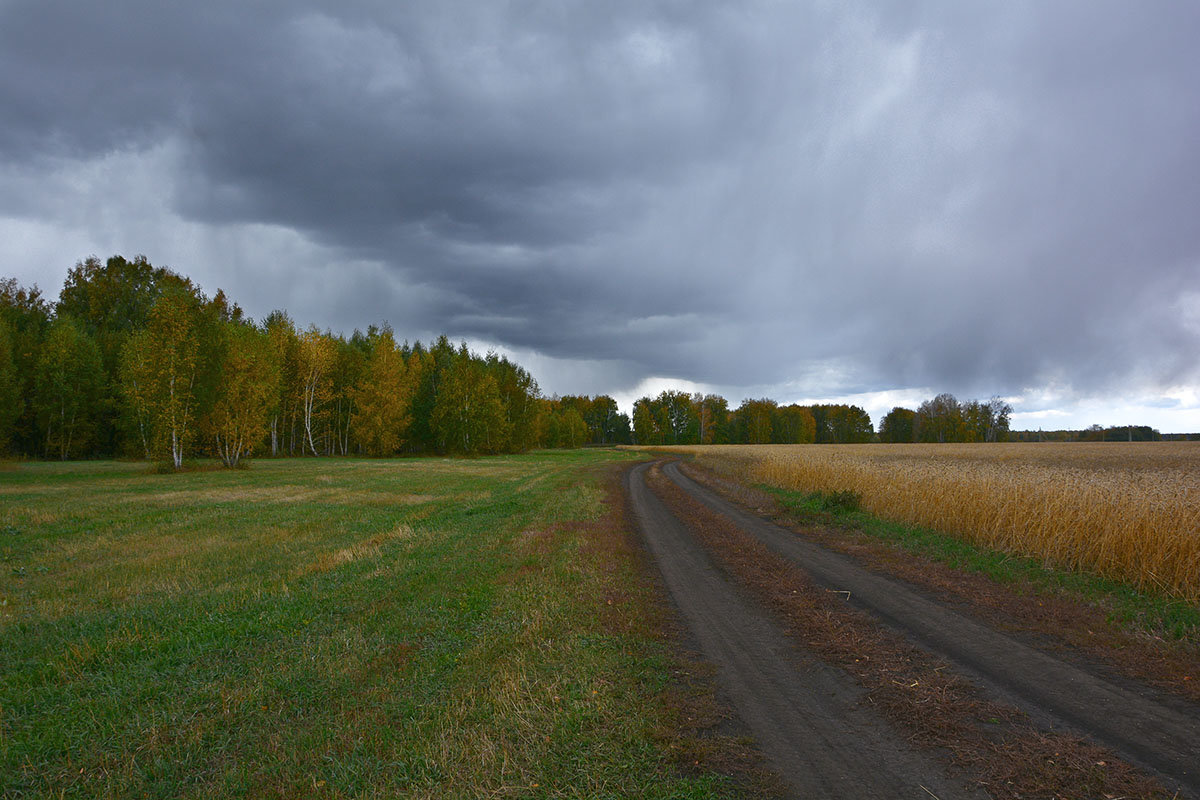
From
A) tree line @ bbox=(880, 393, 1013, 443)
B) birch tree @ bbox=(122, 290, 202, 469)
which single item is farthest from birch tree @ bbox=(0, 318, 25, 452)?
tree line @ bbox=(880, 393, 1013, 443)

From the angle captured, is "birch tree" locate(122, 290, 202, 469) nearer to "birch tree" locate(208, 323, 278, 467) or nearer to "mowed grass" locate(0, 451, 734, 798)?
"birch tree" locate(208, 323, 278, 467)

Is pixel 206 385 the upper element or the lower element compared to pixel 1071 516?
upper

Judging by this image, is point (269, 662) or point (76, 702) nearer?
point (76, 702)

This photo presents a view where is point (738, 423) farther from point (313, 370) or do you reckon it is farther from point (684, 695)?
point (684, 695)

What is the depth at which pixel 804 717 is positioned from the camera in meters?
4.97

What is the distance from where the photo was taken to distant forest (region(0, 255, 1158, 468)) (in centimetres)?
3447

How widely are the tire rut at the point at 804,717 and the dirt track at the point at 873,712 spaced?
11 mm

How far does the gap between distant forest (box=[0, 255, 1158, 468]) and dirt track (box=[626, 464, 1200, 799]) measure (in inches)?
1487

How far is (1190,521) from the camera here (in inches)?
350

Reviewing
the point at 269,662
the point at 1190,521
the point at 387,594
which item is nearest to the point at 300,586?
the point at 387,594

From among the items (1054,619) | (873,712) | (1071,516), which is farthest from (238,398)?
(1071,516)

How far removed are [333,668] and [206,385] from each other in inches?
1458

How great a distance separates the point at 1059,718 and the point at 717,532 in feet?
33.0

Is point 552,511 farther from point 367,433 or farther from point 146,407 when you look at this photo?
point 367,433
